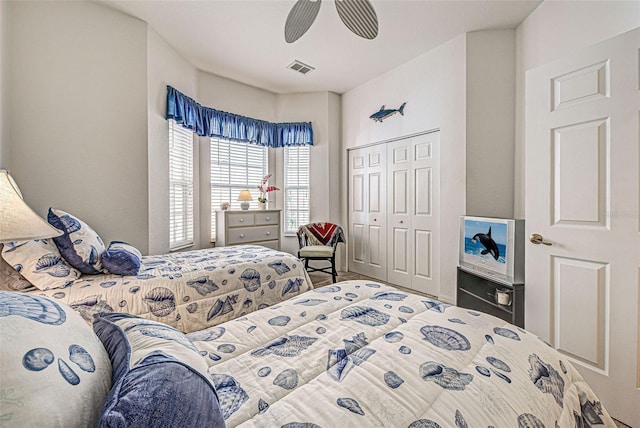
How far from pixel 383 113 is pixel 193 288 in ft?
10.6

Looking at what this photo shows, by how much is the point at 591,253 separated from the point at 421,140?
7.42 feet

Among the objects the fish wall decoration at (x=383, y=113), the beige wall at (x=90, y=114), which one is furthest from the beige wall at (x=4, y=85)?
the fish wall decoration at (x=383, y=113)

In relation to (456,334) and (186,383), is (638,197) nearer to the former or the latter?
(456,334)

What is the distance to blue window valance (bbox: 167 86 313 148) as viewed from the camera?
10.6 ft

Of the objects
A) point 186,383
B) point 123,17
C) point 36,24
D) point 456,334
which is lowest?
point 456,334

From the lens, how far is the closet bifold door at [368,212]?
4.09 meters

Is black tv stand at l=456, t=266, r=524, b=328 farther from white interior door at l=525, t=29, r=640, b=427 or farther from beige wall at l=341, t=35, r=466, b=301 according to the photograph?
beige wall at l=341, t=35, r=466, b=301

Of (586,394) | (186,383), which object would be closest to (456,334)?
(586,394)

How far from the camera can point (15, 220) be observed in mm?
1091

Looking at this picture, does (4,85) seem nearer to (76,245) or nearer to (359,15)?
(76,245)

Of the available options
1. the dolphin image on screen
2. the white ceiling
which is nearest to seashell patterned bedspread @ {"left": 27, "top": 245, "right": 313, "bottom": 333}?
the dolphin image on screen

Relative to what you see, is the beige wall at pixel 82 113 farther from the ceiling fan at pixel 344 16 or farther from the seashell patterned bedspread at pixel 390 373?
the seashell patterned bedspread at pixel 390 373

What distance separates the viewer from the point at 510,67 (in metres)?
2.85

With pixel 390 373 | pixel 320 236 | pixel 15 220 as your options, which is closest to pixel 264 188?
pixel 320 236
